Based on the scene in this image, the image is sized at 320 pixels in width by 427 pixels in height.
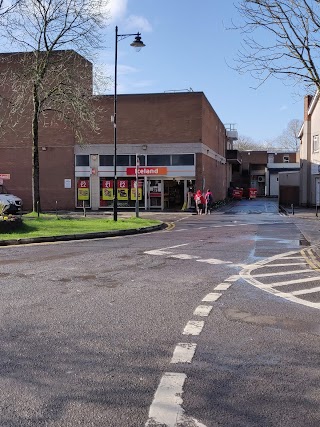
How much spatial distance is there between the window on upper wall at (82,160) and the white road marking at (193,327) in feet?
104

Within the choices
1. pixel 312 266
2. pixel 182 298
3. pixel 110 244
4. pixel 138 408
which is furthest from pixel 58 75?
pixel 138 408

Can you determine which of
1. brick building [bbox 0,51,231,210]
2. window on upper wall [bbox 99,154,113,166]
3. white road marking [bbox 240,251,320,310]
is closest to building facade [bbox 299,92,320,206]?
brick building [bbox 0,51,231,210]

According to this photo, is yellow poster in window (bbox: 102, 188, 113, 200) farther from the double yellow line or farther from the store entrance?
the double yellow line

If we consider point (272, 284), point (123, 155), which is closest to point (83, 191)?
point (123, 155)

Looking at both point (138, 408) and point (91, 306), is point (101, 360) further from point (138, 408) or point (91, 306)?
point (91, 306)

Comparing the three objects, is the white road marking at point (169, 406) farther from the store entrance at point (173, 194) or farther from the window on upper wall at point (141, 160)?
the window on upper wall at point (141, 160)

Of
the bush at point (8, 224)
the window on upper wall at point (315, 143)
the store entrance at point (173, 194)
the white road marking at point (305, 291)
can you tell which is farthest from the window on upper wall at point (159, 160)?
the white road marking at point (305, 291)

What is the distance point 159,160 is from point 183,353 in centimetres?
3134

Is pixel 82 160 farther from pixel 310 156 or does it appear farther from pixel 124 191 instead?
pixel 310 156

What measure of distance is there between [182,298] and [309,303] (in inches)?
77.5

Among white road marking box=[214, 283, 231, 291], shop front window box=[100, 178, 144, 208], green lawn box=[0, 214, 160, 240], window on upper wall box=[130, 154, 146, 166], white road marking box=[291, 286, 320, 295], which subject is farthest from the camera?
shop front window box=[100, 178, 144, 208]

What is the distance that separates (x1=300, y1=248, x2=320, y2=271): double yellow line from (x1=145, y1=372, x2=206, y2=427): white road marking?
7.19 metres

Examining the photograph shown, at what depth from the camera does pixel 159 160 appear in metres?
35.9

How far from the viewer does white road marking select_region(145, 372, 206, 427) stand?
3521 mm
